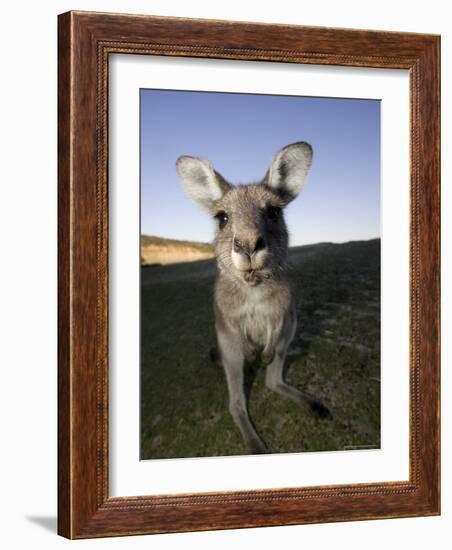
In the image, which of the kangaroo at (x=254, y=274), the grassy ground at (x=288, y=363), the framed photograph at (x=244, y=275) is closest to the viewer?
the framed photograph at (x=244, y=275)

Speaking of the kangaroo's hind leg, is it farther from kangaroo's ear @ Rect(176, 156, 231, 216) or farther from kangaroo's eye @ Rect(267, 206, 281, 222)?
kangaroo's ear @ Rect(176, 156, 231, 216)

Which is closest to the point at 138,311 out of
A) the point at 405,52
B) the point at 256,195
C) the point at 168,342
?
the point at 168,342

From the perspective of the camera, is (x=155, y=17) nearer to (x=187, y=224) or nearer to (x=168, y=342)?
(x=187, y=224)

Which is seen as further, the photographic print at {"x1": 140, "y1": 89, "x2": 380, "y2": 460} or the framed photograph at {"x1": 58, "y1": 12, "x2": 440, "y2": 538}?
the photographic print at {"x1": 140, "y1": 89, "x2": 380, "y2": 460}

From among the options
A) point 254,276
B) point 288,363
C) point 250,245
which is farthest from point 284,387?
point 250,245

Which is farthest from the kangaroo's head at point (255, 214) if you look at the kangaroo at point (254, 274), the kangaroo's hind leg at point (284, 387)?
the kangaroo's hind leg at point (284, 387)

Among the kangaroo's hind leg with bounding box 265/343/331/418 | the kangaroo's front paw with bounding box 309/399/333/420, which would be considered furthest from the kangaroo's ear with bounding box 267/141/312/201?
the kangaroo's front paw with bounding box 309/399/333/420

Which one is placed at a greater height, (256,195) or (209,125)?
(209,125)

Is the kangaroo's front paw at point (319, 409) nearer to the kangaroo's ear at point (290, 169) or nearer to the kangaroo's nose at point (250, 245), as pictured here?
the kangaroo's nose at point (250, 245)
